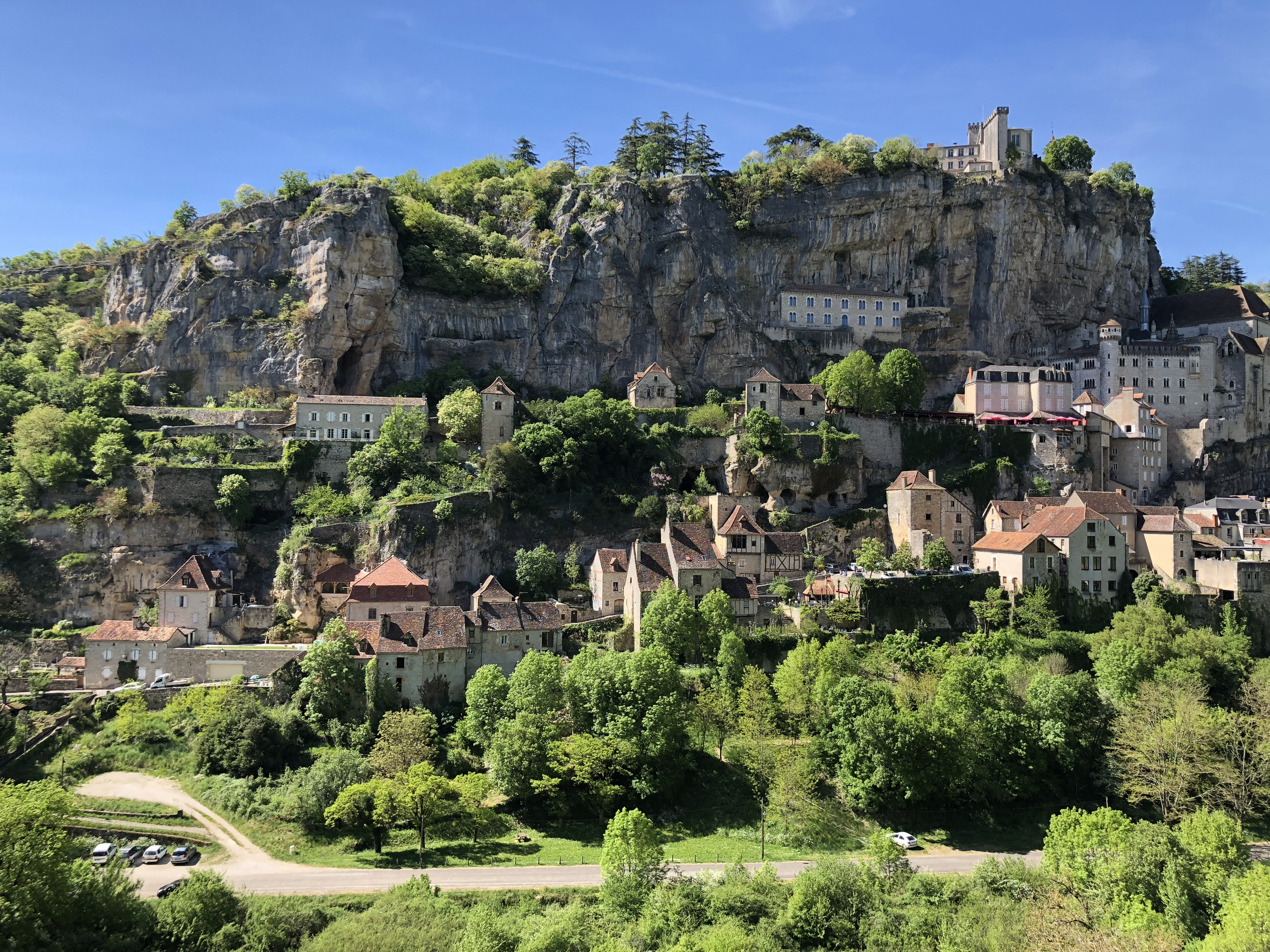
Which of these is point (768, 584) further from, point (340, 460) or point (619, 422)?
point (340, 460)

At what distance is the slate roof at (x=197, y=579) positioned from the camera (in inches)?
1762

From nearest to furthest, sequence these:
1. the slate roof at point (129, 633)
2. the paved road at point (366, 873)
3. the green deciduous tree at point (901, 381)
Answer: the paved road at point (366, 873) < the slate roof at point (129, 633) < the green deciduous tree at point (901, 381)

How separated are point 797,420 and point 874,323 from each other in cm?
1805

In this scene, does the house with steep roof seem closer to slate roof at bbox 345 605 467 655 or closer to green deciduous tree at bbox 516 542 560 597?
green deciduous tree at bbox 516 542 560 597

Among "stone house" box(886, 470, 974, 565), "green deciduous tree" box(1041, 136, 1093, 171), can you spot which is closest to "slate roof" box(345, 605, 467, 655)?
"stone house" box(886, 470, 974, 565)

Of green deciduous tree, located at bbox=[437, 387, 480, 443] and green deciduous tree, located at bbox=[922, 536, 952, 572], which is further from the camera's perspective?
green deciduous tree, located at bbox=[437, 387, 480, 443]

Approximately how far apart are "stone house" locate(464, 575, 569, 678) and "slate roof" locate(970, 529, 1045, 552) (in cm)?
2291

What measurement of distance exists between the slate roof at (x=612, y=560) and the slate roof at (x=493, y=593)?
5284 mm

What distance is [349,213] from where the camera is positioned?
6344cm

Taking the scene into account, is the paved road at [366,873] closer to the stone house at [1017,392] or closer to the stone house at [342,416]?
the stone house at [342,416]

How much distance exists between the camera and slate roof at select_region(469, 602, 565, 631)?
1660 inches

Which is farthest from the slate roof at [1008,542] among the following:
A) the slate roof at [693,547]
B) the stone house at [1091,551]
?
the slate roof at [693,547]

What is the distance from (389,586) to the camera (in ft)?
144

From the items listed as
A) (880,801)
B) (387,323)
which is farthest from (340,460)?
(880,801)
